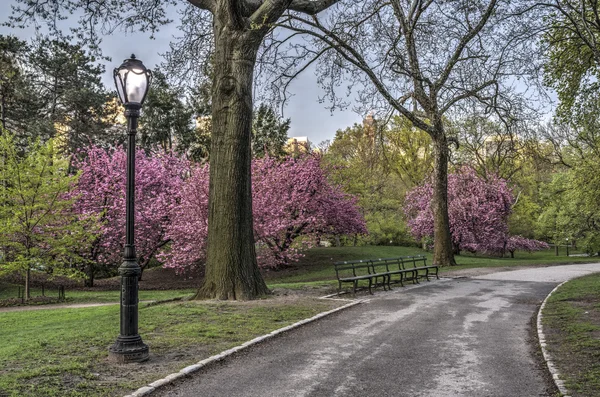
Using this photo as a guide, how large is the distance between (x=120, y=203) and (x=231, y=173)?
1537cm

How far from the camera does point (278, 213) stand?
24297 mm

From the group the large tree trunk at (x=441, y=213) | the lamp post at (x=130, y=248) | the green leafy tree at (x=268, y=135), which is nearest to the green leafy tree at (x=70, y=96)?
the green leafy tree at (x=268, y=135)

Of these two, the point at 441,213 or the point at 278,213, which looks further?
the point at 278,213

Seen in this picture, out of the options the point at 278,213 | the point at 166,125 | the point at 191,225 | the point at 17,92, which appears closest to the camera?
the point at 191,225

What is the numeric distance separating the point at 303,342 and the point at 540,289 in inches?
419

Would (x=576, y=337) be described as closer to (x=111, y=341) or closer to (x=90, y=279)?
(x=111, y=341)

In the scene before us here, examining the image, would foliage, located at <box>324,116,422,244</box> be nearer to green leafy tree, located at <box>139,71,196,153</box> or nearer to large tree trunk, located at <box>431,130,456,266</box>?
green leafy tree, located at <box>139,71,196,153</box>

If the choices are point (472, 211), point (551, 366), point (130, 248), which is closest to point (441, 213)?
point (472, 211)

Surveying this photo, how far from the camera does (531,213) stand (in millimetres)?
50219

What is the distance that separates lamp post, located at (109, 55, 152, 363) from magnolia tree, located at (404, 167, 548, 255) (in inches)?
1257

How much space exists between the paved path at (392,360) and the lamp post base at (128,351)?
0.97 m

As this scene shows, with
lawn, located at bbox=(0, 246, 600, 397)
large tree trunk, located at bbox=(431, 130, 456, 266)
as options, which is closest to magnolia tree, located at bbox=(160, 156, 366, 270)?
large tree trunk, located at bbox=(431, 130, 456, 266)

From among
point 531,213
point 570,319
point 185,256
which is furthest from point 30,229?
point 531,213

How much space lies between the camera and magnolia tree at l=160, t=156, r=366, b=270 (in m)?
23.3
